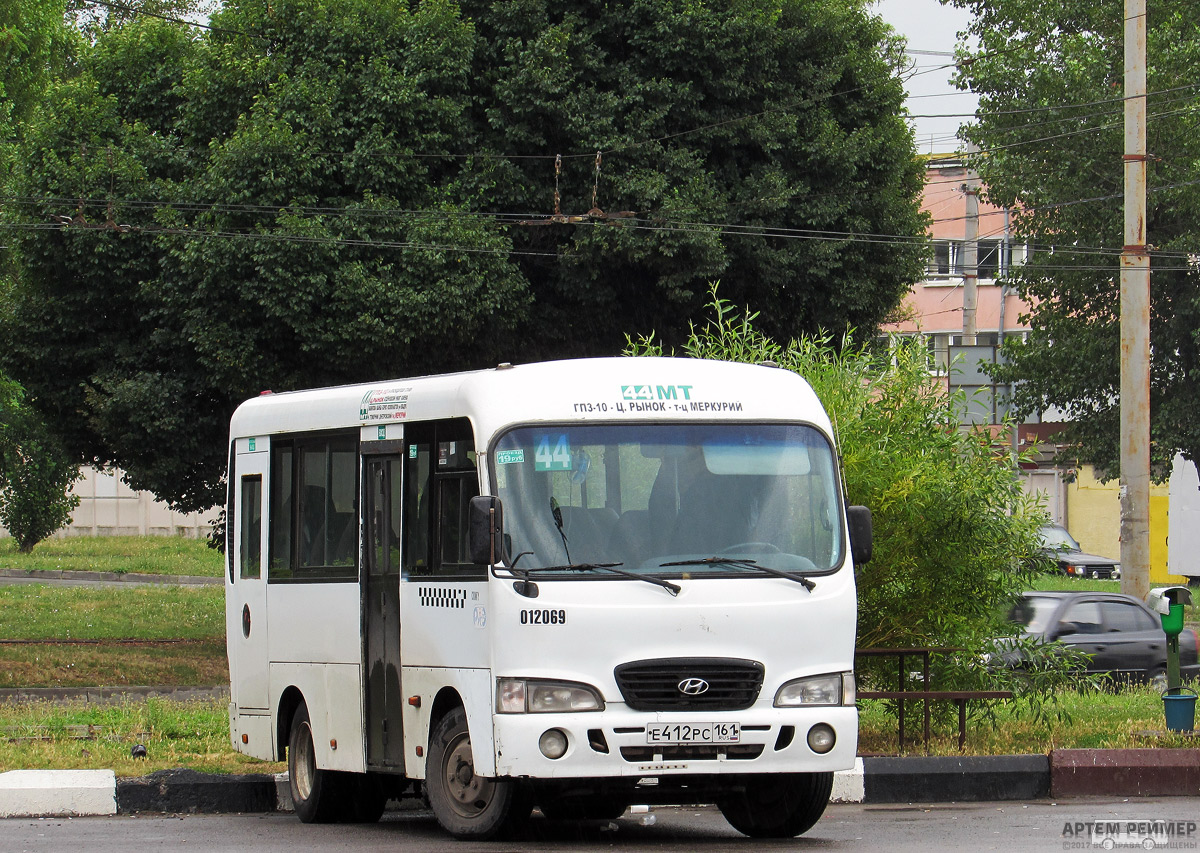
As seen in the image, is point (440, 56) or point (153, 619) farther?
point (153, 619)

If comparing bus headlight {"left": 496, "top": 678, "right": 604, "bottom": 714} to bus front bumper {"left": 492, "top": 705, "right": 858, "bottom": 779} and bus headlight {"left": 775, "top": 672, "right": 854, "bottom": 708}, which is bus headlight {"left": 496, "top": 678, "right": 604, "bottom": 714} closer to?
bus front bumper {"left": 492, "top": 705, "right": 858, "bottom": 779}

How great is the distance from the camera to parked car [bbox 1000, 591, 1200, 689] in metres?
18.5

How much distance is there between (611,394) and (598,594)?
1199mm

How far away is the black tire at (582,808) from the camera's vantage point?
353 inches

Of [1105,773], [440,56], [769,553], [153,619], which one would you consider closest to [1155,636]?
[1105,773]

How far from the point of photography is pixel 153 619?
88.5 feet

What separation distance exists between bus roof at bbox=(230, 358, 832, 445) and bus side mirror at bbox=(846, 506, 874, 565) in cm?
49

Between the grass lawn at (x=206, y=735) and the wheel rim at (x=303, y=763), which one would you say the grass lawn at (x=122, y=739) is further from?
the wheel rim at (x=303, y=763)

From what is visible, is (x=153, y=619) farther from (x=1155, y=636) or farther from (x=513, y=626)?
(x=513, y=626)

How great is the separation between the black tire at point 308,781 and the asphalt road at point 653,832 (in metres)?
0.16

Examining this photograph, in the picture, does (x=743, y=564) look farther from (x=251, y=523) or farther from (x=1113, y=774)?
(x=251, y=523)

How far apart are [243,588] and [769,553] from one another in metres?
4.56

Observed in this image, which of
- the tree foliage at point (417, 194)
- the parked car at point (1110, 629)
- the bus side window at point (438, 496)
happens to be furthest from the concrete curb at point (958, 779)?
the tree foliage at point (417, 194)

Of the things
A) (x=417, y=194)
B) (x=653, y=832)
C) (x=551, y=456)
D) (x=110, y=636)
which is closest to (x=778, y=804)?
(x=653, y=832)
